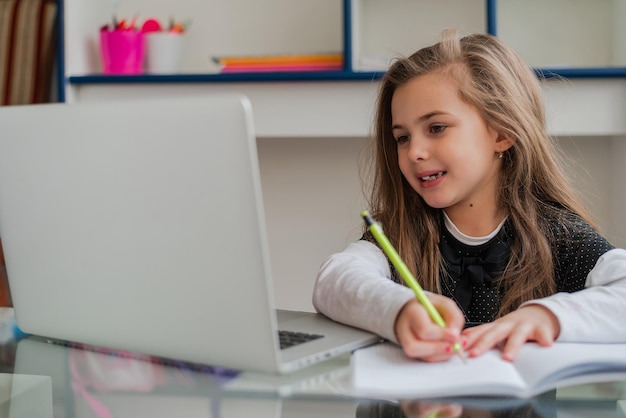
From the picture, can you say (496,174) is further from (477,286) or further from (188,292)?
(188,292)

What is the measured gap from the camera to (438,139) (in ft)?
4.27

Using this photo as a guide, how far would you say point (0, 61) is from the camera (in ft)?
8.66

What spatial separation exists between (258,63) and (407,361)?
5.74 feet

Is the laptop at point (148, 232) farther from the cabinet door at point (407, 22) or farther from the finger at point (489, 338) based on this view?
the cabinet door at point (407, 22)

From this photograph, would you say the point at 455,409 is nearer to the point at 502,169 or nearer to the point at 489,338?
the point at 489,338

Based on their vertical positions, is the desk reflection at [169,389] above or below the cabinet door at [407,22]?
below

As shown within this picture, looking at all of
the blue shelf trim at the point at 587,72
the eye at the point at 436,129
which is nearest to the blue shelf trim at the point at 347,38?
the blue shelf trim at the point at 587,72

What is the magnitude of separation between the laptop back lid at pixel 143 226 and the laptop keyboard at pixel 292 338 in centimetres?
9

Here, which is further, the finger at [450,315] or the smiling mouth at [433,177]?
the smiling mouth at [433,177]

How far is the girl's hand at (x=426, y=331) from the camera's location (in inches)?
30.0

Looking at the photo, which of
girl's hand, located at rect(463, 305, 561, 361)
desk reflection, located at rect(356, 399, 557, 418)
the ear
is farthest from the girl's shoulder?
desk reflection, located at rect(356, 399, 557, 418)

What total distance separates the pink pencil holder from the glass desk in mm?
1821

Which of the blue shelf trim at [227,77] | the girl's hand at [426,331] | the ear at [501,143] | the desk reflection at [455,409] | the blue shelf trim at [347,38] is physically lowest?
the desk reflection at [455,409]

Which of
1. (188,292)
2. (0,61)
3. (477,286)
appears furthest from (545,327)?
(0,61)
